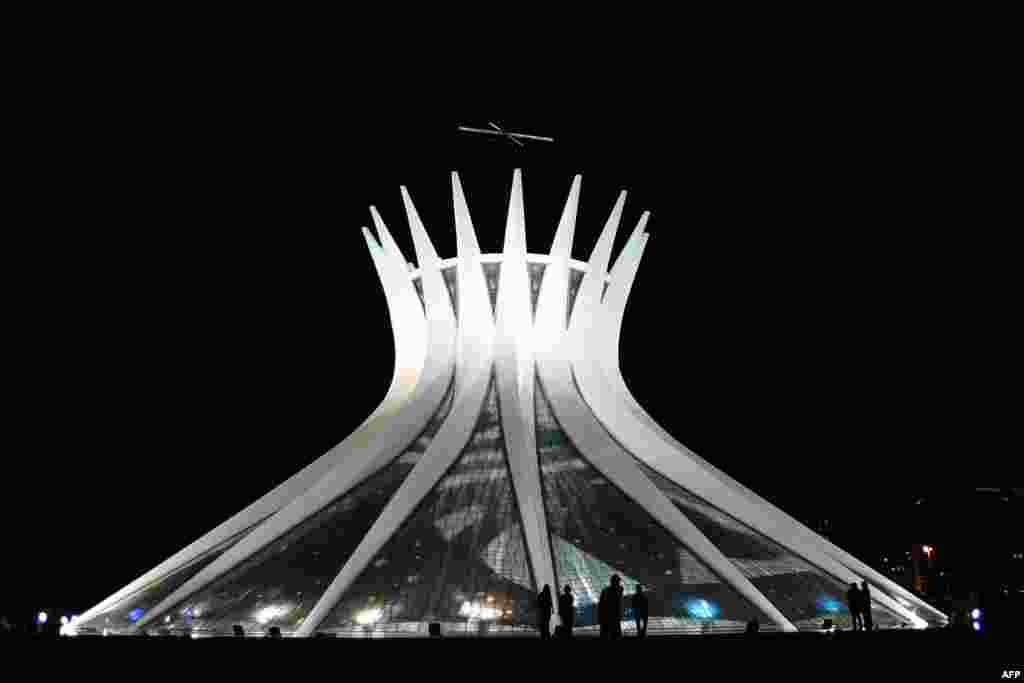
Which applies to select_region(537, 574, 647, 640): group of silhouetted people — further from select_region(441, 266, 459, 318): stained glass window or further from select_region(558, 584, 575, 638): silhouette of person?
select_region(441, 266, 459, 318): stained glass window

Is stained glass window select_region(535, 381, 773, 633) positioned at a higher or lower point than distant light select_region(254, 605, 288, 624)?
higher

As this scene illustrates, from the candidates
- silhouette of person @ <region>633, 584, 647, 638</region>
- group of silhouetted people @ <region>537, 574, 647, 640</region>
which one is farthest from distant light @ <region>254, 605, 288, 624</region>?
silhouette of person @ <region>633, 584, 647, 638</region>

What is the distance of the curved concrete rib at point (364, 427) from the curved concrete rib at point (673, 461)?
4.20 metres

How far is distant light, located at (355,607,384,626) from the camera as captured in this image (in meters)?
17.4

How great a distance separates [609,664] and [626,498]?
9564mm

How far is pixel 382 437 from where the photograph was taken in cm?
2283

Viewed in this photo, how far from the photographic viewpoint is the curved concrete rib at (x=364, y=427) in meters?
21.8

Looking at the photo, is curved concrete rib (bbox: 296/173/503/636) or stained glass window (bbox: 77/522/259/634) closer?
curved concrete rib (bbox: 296/173/503/636)

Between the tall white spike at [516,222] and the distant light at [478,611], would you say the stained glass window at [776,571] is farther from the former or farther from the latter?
the tall white spike at [516,222]

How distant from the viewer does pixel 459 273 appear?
24.2 m

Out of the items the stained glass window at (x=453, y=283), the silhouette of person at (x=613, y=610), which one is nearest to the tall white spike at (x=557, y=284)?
the stained glass window at (x=453, y=283)

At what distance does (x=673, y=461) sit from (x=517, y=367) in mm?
3871

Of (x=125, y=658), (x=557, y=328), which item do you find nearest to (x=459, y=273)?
(x=557, y=328)

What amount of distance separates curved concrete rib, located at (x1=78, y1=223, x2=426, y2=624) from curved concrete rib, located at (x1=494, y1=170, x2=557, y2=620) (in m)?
2.21
